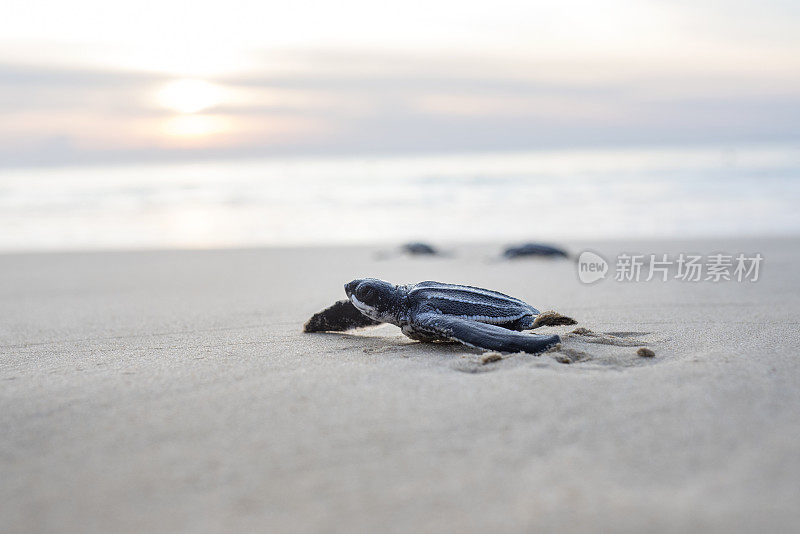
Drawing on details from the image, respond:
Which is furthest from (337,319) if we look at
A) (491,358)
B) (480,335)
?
(491,358)

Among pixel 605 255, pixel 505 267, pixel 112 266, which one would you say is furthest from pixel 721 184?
pixel 112 266

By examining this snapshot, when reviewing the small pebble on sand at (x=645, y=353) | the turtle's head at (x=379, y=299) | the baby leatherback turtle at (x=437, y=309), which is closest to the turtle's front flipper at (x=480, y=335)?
the baby leatherback turtle at (x=437, y=309)

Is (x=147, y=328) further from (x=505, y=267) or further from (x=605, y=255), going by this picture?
(x=605, y=255)

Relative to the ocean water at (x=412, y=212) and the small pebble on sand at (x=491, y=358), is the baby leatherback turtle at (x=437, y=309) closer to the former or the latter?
the small pebble on sand at (x=491, y=358)

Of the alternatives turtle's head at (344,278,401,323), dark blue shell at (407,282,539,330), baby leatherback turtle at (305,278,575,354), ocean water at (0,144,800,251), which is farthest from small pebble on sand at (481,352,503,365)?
ocean water at (0,144,800,251)

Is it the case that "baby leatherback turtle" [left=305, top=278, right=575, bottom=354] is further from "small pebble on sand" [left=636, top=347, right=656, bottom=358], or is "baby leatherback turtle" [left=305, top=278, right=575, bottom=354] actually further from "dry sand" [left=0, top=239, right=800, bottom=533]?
"small pebble on sand" [left=636, top=347, right=656, bottom=358]

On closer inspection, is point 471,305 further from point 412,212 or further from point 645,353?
point 412,212
